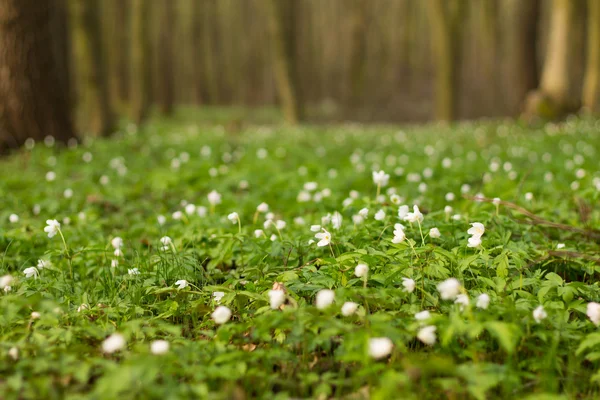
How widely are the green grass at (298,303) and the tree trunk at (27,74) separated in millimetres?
3100

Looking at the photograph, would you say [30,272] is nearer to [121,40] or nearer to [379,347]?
[379,347]

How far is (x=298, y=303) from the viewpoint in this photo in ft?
8.09

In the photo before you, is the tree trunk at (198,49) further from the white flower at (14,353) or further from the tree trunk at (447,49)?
the white flower at (14,353)

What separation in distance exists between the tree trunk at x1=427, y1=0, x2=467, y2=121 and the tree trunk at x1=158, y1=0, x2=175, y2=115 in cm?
A: 1140

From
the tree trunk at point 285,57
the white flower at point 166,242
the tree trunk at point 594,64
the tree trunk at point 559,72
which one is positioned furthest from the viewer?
the tree trunk at point 285,57

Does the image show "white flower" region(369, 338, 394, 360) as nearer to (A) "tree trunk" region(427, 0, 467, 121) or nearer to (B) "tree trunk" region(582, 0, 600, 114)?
(A) "tree trunk" region(427, 0, 467, 121)

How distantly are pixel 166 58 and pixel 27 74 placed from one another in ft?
53.9

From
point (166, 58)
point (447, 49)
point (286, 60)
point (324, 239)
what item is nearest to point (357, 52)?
point (166, 58)

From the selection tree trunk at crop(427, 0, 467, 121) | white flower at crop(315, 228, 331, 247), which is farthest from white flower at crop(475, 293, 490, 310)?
tree trunk at crop(427, 0, 467, 121)

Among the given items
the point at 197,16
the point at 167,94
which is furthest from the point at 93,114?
the point at 197,16

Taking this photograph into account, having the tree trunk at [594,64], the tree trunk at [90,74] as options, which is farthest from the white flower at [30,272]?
the tree trunk at [594,64]

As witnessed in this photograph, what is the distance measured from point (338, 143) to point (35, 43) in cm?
524

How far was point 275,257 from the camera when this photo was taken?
3.24 metres

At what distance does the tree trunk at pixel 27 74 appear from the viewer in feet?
25.1
